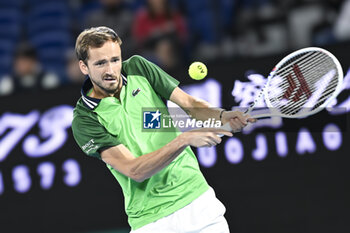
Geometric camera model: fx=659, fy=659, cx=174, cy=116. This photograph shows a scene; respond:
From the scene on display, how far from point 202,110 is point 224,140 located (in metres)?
2.63

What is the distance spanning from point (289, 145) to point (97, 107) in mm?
2913

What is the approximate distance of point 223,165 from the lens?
6.94m

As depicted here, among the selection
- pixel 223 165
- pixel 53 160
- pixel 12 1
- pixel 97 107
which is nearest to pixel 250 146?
pixel 223 165

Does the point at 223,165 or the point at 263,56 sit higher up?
the point at 263,56

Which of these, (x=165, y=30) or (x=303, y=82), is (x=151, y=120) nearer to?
(x=303, y=82)

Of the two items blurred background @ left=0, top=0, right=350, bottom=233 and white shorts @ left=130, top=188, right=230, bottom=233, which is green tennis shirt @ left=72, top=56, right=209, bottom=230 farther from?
blurred background @ left=0, top=0, right=350, bottom=233

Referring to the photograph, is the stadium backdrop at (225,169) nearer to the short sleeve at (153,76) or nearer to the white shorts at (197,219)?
the short sleeve at (153,76)

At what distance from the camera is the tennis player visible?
4.13 m

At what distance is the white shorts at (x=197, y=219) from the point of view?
13.7ft

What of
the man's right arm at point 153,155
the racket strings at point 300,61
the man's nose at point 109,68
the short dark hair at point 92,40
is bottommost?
the man's right arm at point 153,155

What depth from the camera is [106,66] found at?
4102mm

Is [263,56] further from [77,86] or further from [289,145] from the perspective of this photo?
[77,86]

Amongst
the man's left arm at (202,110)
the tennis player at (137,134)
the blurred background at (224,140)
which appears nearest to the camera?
the man's left arm at (202,110)

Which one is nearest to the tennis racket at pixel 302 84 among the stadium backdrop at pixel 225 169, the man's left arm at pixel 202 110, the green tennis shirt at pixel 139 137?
the man's left arm at pixel 202 110
